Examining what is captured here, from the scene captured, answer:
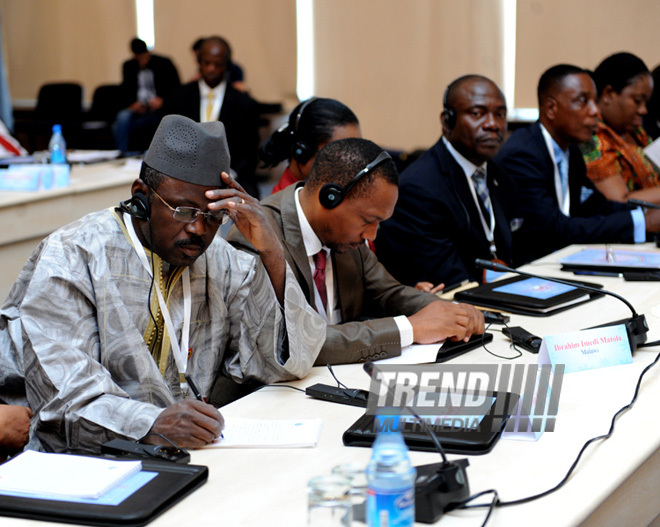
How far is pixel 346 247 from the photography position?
2.24 metres

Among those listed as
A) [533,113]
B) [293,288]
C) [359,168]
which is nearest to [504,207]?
[359,168]

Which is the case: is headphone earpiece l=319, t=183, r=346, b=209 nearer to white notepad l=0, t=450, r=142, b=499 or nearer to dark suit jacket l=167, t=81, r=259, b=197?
white notepad l=0, t=450, r=142, b=499

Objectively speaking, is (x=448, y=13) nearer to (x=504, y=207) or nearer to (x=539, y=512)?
(x=504, y=207)

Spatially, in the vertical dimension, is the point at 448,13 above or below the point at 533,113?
above

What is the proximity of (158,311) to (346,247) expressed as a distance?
63 centimetres

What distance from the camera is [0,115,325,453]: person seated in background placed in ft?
5.17

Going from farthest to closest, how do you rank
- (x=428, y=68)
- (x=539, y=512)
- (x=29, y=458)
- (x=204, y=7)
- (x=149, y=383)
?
(x=204, y=7) < (x=428, y=68) < (x=149, y=383) < (x=29, y=458) < (x=539, y=512)

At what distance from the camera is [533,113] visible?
6.46 metres

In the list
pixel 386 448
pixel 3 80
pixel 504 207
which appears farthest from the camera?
pixel 3 80

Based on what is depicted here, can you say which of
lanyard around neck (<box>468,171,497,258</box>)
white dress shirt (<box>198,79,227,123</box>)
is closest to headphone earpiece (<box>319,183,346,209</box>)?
lanyard around neck (<box>468,171,497,258</box>)

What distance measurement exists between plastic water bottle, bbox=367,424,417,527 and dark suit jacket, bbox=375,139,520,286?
1930 millimetres

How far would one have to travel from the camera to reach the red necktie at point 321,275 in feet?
7.50

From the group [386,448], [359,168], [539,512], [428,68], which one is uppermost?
[428,68]

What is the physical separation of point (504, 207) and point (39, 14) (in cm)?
796
